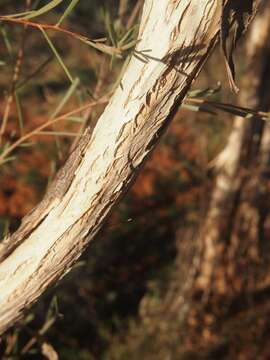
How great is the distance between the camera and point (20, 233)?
0.68 metres

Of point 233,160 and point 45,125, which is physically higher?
point 45,125

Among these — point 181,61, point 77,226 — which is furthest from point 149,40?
point 77,226

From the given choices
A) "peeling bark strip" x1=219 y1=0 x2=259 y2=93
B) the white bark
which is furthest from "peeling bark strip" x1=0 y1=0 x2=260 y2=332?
the white bark

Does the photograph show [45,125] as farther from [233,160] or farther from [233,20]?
[233,160]

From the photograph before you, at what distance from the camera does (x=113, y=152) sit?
60cm

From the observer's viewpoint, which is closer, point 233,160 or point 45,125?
point 45,125

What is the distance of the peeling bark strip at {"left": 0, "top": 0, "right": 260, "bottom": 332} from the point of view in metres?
0.55

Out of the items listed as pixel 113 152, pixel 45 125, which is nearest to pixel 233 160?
pixel 45 125

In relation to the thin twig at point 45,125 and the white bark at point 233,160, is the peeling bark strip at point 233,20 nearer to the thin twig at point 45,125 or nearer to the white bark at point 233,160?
the thin twig at point 45,125

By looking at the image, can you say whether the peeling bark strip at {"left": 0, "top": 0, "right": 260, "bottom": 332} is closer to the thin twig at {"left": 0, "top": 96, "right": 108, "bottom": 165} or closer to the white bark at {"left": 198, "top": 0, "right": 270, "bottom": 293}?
the thin twig at {"left": 0, "top": 96, "right": 108, "bottom": 165}

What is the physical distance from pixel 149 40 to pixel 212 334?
6.55ft

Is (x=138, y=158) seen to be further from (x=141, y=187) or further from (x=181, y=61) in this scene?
(x=141, y=187)

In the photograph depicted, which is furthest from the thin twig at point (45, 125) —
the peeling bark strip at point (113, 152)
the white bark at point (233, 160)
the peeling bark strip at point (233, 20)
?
the white bark at point (233, 160)

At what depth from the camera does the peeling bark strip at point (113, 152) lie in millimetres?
553
